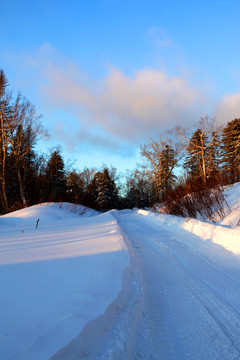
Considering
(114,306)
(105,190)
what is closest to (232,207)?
(114,306)

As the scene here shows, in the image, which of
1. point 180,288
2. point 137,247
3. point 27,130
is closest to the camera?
point 180,288

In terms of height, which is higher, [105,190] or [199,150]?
[199,150]

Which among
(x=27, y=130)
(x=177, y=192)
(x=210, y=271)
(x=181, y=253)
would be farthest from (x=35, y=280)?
(x=27, y=130)

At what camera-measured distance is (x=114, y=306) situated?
6.46ft

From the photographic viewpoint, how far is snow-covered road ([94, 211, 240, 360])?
5.41 feet

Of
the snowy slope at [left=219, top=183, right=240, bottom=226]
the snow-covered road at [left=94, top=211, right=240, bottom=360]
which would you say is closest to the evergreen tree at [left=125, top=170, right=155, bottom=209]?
the snowy slope at [left=219, top=183, right=240, bottom=226]

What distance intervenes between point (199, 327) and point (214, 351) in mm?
322

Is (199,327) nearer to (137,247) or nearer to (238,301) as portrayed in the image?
(238,301)

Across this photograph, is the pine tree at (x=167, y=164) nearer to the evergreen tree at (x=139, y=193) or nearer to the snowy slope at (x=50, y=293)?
the evergreen tree at (x=139, y=193)

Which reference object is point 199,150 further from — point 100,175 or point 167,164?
point 100,175

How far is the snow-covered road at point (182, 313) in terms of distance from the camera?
1649 millimetres

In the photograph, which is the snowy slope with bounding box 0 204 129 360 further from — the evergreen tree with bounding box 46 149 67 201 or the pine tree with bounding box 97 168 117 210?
the pine tree with bounding box 97 168 117 210

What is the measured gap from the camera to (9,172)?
74.4 feet

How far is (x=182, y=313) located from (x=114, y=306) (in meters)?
0.92
